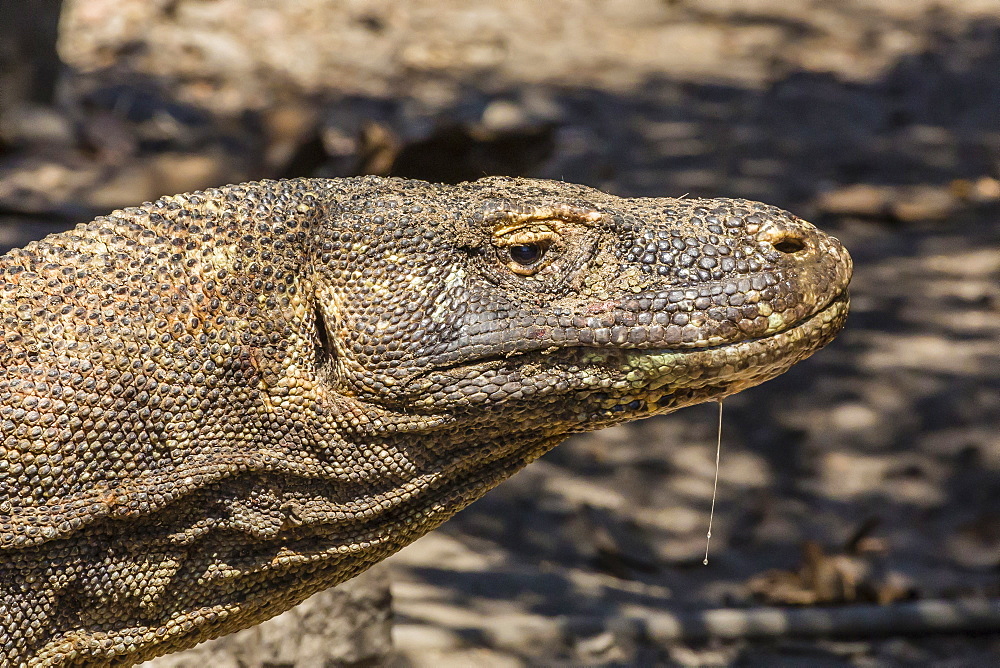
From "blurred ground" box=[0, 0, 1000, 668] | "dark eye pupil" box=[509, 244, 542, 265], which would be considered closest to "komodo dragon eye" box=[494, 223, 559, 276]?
"dark eye pupil" box=[509, 244, 542, 265]

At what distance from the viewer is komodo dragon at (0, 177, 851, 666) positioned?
2787 mm

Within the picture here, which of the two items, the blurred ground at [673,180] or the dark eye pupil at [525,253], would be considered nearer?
the dark eye pupil at [525,253]

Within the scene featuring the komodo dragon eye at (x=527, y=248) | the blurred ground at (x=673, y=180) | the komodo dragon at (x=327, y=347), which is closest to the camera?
the komodo dragon at (x=327, y=347)

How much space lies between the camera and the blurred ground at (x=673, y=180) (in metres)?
5.67

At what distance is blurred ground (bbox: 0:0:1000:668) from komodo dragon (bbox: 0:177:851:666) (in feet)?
7.45

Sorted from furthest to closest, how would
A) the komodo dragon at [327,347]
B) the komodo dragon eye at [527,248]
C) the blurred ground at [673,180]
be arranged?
1. the blurred ground at [673,180]
2. the komodo dragon eye at [527,248]
3. the komodo dragon at [327,347]

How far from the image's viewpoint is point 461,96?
10164 mm

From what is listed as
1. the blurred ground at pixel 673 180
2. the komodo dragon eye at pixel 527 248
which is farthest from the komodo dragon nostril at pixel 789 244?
the blurred ground at pixel 673 180

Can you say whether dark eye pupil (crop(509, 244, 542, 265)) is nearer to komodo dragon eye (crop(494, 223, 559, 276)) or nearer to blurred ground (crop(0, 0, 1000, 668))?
komodo dragon eye (crop(494, 223, 559, 276))

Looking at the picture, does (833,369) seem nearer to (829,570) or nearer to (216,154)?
(829,570)

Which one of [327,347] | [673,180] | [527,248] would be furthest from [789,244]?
[673,180]

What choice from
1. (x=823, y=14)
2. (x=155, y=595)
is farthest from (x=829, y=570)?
(x=823, y=14)

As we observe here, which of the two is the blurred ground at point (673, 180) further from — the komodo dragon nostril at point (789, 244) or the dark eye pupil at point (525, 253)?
the komodo dragon nostril at point (789, 244)

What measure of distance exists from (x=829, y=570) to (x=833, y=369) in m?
1.94
